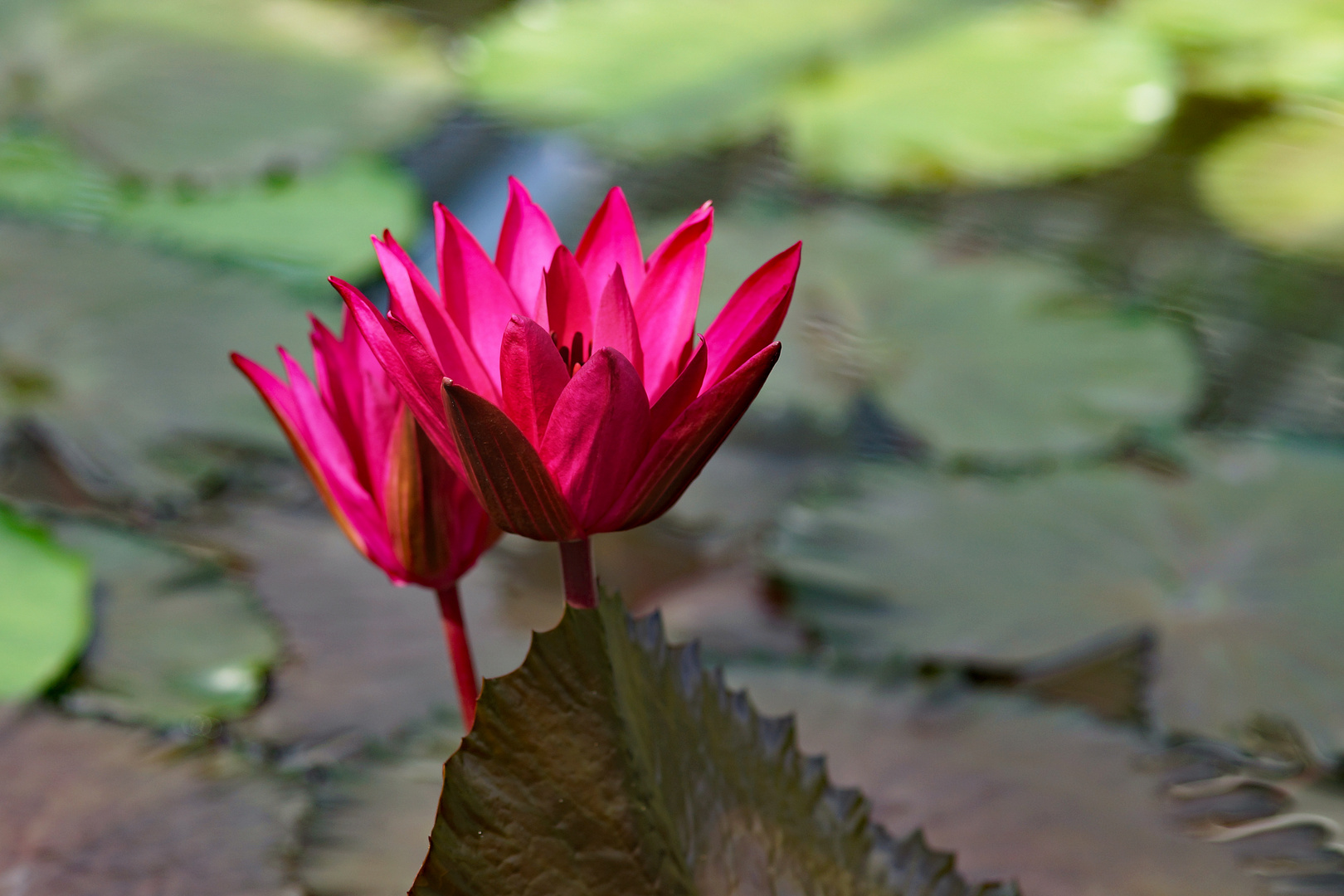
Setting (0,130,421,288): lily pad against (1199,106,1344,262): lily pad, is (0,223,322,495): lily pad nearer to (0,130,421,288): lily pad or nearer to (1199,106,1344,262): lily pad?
(0,130,421,288): lily pad

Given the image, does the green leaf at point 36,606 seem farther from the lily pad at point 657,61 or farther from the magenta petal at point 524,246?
the lily pad at point 657,61

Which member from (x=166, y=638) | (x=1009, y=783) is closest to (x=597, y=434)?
(x=1009, y=783)

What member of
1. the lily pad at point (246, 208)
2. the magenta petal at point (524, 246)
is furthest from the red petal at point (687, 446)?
the lily pad at point (246, 208)

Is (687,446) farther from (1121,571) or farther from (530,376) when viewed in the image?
(1121,571)

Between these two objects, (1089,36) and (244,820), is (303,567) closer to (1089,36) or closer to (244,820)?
(244,820)

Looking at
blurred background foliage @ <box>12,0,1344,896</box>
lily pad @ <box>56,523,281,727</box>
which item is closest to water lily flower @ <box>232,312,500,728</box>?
blurred background foliage @ <box>12,0,1344,896</box>

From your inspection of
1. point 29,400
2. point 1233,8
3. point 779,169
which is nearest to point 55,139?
point 29,400

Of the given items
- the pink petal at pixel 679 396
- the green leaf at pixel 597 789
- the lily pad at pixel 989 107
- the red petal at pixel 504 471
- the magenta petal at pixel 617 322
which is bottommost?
the green leaf at pixel 597 789
